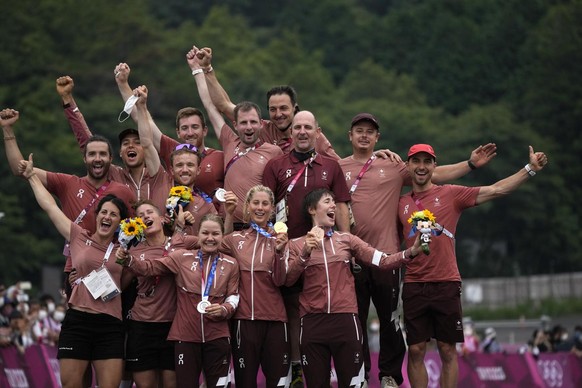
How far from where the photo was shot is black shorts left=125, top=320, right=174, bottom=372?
15992 millimetres

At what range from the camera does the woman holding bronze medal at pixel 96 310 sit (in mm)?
15812

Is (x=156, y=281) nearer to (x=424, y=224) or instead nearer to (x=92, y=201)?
(x=92, y=201)

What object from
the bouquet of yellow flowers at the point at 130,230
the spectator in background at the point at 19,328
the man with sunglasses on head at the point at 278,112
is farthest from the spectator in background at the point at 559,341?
the bouquet of yellow flowers at the point at 130,230

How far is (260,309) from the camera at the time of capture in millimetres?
15602

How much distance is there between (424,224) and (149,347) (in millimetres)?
3285

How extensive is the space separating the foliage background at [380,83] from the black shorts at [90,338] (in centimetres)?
4320

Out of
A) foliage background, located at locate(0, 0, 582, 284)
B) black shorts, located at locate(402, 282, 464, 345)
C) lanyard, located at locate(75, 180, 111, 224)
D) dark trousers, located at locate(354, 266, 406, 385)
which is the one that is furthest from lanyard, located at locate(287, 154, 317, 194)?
foliage background, located at locate(0, 0, 582, 284)

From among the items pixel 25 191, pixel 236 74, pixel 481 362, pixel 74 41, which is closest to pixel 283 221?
pixel 481 362

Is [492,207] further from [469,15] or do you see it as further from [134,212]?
[134,212]

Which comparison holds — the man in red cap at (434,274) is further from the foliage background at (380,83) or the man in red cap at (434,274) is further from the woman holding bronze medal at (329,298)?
the foliage background at (380,83)

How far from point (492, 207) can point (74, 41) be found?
84.3ft

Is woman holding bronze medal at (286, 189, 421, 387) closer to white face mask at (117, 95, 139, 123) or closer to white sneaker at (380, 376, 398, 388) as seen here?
white sneaker at (380, 376, 398, 388)

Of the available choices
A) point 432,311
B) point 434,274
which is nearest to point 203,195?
point 434,274

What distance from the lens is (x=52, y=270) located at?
64.9 metres
